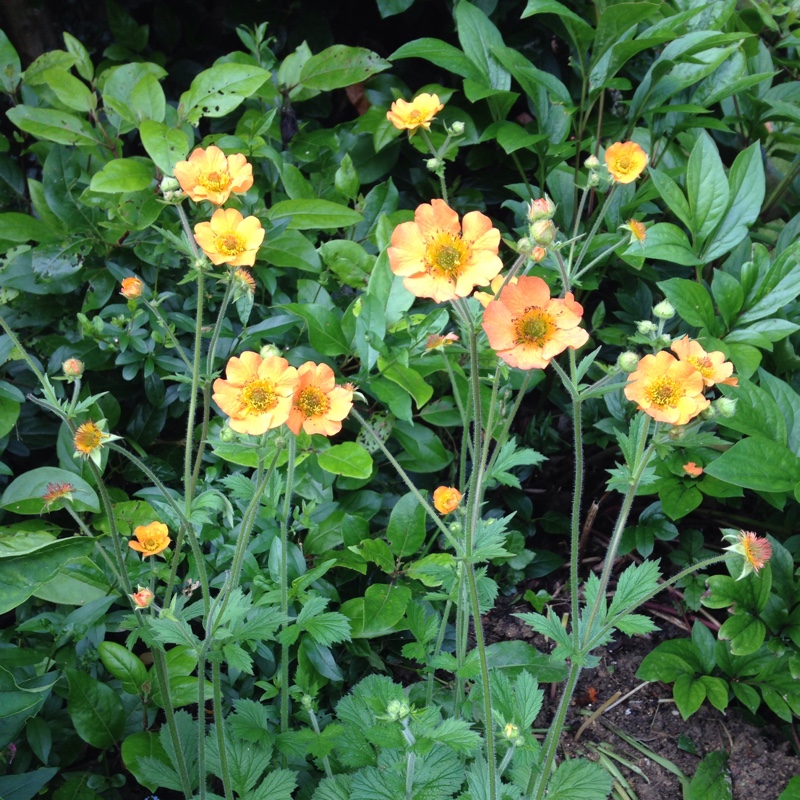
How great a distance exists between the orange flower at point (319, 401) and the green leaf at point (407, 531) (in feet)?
1.91

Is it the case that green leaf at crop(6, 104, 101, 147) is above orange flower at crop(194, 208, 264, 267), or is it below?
below

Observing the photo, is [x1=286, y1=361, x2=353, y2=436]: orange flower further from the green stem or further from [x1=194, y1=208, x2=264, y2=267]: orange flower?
[x1=194, y1=208, x2=264, y2=267]: orange flower

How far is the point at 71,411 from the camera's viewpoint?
1.19 metres

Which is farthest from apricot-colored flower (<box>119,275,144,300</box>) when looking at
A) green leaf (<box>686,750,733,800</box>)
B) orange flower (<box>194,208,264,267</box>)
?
green leaf (<box>686,750,733,800</box>)

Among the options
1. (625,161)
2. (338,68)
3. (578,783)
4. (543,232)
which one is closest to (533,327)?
(543,232)

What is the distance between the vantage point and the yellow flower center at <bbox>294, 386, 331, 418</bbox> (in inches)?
45.4

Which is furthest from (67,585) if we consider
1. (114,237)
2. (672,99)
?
(672,99)

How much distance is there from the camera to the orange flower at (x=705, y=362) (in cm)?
123

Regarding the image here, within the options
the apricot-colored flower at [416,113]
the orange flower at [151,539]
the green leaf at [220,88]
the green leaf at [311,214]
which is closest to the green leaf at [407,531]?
the orange flower at [151,539]

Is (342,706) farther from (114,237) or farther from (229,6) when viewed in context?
(229,6)

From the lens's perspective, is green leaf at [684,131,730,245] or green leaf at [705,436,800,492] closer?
green leaf at [705,436,800,492]

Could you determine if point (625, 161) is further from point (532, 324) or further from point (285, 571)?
point (285, 571)

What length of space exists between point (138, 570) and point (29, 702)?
46 centimetres

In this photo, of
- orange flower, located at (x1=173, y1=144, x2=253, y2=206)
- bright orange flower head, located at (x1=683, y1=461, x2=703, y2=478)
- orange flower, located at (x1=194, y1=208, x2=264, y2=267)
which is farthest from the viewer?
bright orange flower head, located at (x1=683, y1=461, x2=703, y2=478)
